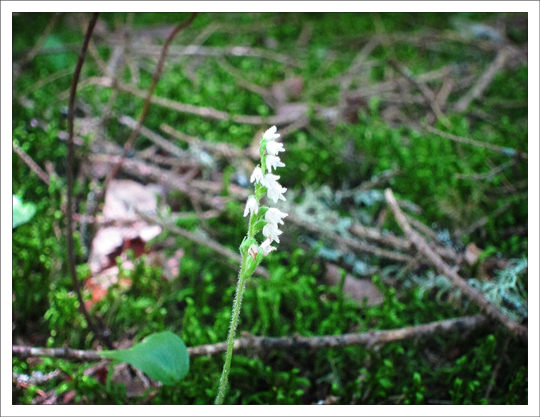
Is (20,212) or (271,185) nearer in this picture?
(271,185)

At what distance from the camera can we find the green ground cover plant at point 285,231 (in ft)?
3.74

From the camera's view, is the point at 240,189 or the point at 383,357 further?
the point at 240,189

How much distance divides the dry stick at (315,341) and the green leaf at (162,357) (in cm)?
19

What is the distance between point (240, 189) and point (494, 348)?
104 cm

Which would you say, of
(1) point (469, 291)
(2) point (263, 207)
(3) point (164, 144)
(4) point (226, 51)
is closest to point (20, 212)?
(3) point (164, 144)

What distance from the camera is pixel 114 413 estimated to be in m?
0.99

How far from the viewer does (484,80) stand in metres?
2.51

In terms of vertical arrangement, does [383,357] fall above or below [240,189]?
below

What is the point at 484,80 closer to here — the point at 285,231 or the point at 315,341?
the point at 285,231

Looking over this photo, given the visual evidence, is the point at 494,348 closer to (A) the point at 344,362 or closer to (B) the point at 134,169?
(A) the point at 344,362

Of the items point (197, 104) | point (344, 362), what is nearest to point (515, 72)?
point (197, 104)

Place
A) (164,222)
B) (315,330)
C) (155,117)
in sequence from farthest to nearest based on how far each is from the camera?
1. (155,117)
2. (164,222)
3. (315,330)

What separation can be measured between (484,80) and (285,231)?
174 centimetres

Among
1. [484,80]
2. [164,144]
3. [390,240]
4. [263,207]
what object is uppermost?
[484,80]
